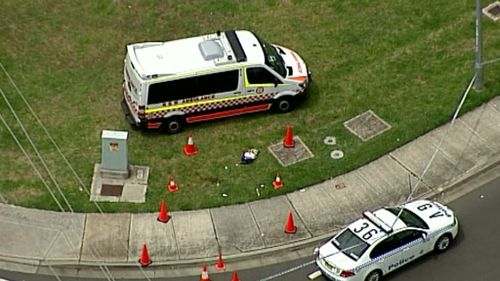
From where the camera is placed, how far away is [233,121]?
1139 inches

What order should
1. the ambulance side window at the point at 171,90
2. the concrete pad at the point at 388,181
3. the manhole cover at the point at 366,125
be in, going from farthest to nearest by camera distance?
1. the manhole cover at the point at 366,125
2. the ambulance side window at the point at 171,90
3. the concrete pad at the point at 388,181

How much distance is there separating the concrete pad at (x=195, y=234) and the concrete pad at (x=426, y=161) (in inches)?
206

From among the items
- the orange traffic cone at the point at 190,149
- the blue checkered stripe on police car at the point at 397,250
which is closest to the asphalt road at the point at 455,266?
the blue checkered stripe on police car at the point at 397,250

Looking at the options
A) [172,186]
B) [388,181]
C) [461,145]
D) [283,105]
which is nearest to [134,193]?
[172,186]

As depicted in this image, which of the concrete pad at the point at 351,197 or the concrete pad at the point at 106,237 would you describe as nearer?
the concrete pad at the point at 106,237

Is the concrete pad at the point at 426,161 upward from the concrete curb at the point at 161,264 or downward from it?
upward

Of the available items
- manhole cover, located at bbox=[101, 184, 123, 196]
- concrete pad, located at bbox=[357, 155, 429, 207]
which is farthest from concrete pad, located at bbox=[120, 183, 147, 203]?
concrete pad, located at bbox=[357, 155, 429, 207]

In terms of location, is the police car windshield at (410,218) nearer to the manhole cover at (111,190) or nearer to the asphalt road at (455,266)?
the asphalt road at (455,266)

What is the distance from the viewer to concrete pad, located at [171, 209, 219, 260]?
81.3ft

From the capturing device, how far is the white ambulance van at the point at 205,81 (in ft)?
91.2

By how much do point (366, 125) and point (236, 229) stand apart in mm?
5196

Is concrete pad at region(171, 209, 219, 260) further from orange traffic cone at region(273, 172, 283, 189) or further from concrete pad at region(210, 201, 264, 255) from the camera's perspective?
orange traffic cone at region(273, 172, 283, 189)

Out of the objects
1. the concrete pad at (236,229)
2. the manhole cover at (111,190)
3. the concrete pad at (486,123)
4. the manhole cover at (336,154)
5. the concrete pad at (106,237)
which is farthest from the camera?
the concrete pad at (486,123)

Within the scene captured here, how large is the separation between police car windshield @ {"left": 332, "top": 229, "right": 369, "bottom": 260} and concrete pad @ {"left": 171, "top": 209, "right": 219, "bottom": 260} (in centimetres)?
289
